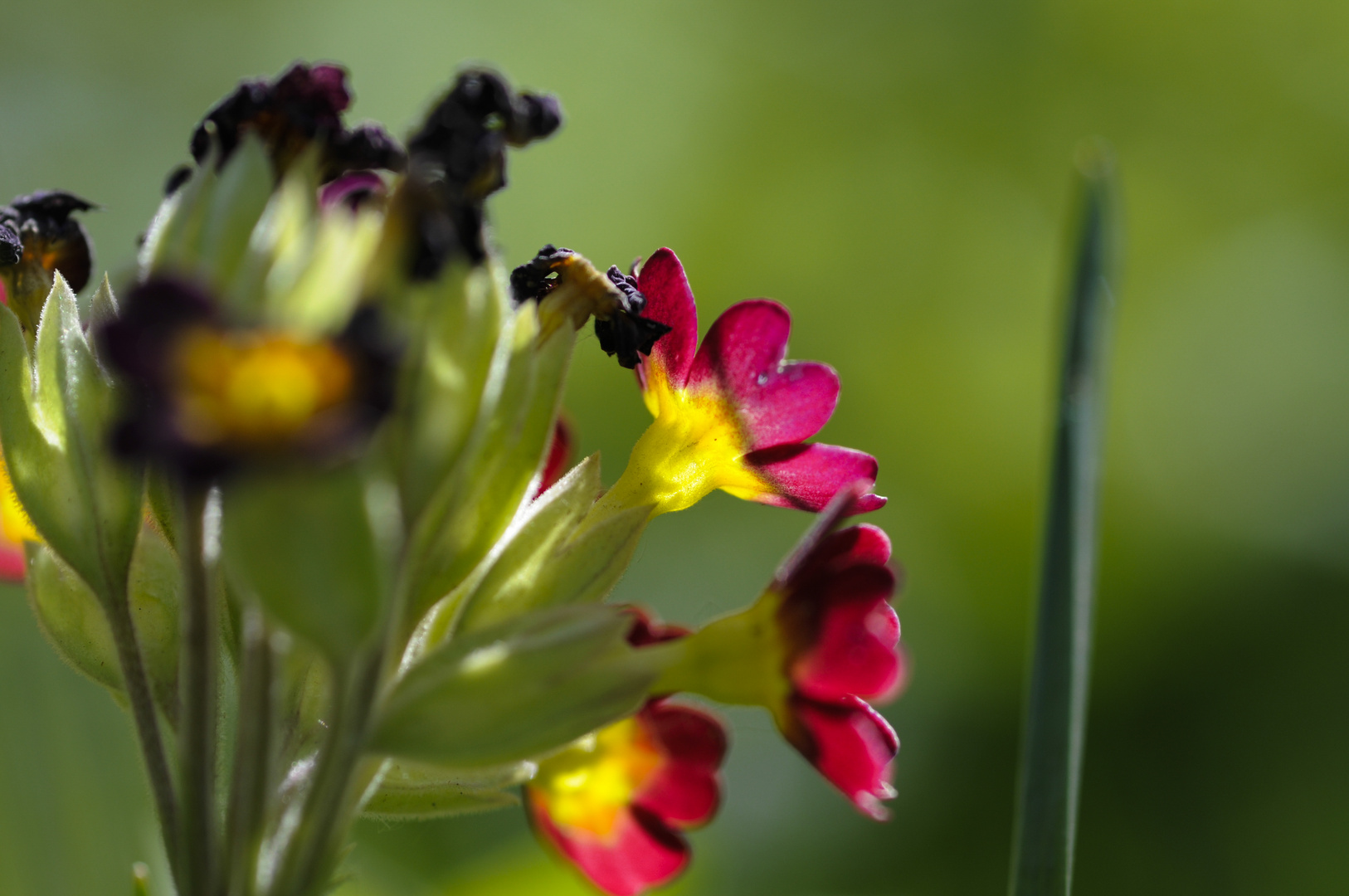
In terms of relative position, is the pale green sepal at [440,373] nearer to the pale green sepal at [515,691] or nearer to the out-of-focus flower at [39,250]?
the pale green sepal at [515,691]

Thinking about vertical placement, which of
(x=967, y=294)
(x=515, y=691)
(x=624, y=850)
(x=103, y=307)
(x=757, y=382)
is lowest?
(x=624, y=850)

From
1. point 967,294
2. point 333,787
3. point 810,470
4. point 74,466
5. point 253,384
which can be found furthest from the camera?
point 967,294

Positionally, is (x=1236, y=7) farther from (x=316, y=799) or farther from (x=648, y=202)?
(x=316, y=799)

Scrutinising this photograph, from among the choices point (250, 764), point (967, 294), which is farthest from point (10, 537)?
point (967, 294)

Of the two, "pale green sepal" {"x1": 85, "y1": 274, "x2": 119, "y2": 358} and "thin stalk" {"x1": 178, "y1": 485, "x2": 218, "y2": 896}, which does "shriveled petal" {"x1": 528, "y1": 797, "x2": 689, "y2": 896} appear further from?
"pale green sepal" {"x1": 85, "y1": 274, "x2": 119, "y2": 358}

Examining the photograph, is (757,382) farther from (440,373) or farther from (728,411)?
(440,373)

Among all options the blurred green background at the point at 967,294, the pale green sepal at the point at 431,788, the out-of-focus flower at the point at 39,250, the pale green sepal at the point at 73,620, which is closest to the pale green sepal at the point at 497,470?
the pale green sepal at the point at 431,788
